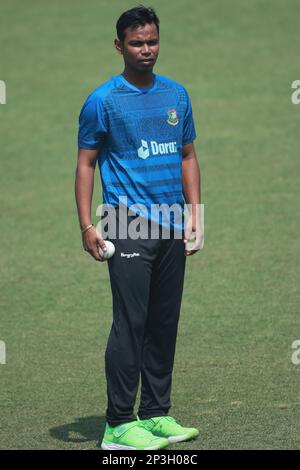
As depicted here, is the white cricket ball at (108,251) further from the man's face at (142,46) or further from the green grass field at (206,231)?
the green grass field at (206,231)

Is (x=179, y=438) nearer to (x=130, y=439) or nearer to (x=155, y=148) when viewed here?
(x=130, y=439)

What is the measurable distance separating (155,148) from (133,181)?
0.69ft

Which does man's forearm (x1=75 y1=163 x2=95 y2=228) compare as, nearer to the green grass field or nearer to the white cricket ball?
the white cricket ball

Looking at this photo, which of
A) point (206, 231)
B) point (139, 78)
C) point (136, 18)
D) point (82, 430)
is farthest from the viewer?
point (206, 231)

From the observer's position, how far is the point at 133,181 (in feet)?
18.9

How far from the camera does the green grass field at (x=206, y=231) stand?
6656 millimetres

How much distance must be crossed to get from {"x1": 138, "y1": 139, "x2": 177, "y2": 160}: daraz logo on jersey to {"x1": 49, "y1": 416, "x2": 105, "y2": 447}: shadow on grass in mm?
1571

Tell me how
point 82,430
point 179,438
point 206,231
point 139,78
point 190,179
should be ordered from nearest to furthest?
1. point 139,78
2. point 179,438
3. point 190,179
4. point 82,430
5. point 206,231

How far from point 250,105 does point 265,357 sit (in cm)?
772

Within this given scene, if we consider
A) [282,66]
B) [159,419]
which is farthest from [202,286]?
[282,66]

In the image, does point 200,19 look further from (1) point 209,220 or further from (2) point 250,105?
(1) point 209,220

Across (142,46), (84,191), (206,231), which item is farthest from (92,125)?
(206,231)

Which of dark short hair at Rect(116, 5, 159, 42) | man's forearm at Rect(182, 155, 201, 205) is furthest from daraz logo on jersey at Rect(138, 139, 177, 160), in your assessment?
dark short hair at Rect(116, 5, 159, 42)

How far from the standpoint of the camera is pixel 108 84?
579 centimetres
